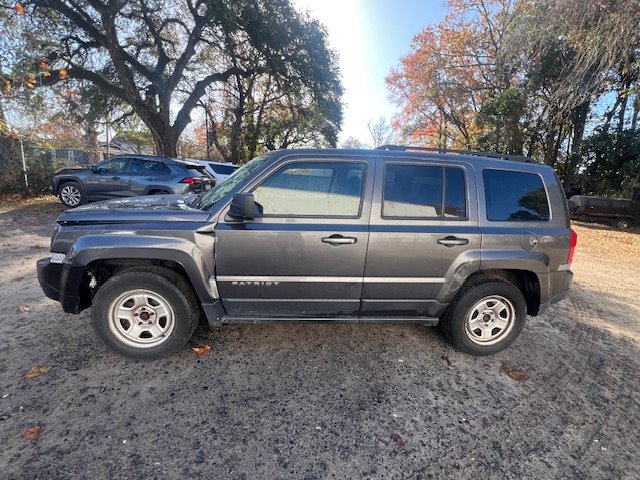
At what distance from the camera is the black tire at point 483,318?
3.19 m

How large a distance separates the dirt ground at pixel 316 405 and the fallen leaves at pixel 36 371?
0.04 meters

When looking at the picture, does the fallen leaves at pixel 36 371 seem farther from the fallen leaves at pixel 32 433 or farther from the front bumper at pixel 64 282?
the fallen leaves at pixel 32 433

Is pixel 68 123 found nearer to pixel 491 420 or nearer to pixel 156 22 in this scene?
pixel 156 22

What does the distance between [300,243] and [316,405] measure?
1278 millimetres

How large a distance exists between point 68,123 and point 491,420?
80.9 feet

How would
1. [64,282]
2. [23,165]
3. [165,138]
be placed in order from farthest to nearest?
[165,138]
[23,165]
[64,282]

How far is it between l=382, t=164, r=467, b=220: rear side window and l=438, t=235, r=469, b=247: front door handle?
196 mm

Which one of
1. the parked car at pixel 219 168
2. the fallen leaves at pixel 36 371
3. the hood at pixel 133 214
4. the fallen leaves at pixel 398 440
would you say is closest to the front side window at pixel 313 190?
the hood at pixel 133 214

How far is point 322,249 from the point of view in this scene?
115 inches

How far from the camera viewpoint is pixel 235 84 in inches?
971

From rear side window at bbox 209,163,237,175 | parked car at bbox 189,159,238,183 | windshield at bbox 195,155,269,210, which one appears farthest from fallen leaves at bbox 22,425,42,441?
rear side window at bbox 209,163,237,175

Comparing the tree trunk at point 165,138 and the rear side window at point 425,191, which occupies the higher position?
the tree trunk at point 165,138

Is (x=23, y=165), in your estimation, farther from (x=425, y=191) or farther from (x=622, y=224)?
(x=622, y=224)

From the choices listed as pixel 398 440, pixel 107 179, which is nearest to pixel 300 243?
pixel 398 440
